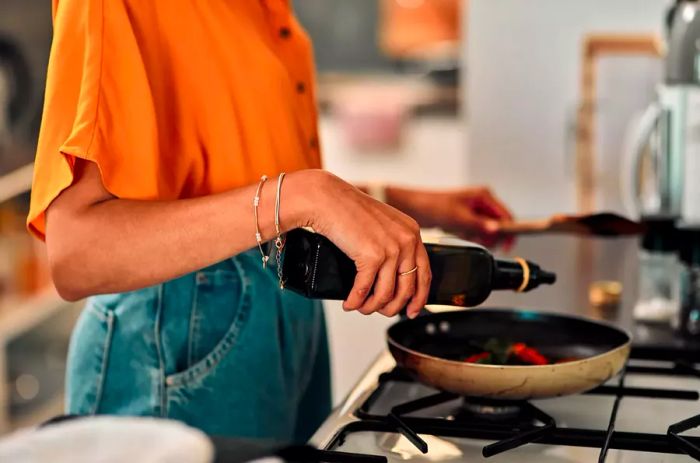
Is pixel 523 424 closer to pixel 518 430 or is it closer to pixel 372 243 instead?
pixel 518 430

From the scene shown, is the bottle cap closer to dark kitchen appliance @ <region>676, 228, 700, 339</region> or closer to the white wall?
dark kitchen appliance @ <region>676, 228, 700, 339</region>

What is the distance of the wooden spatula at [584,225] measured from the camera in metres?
1.33

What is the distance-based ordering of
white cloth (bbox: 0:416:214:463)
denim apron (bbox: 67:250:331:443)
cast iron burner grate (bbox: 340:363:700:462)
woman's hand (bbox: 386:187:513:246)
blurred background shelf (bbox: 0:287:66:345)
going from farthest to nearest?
blurred background shelf (bbox: 0:287:66:345) < woman's hand (bbox: 386:187:513:246) < denim apron (bbox: 67:250:331:443) < cast iron burner grate (bbox: 340:363:700:462) < white cloth (bbox: 0:416:214:463)

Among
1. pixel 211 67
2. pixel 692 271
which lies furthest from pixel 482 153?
pixel 211 67

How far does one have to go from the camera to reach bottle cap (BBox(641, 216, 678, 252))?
4.88 ft

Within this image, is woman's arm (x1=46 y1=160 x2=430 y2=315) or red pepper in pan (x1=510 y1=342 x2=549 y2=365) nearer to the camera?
woman's arm (x1=46 y1=160 x2=430 y2=315)

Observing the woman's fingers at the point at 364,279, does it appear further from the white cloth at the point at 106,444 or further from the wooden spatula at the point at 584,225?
the wooden spatula at the point at 584,225

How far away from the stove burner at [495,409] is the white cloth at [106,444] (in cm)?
→ 49

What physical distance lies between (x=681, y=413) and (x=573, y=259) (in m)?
0.82

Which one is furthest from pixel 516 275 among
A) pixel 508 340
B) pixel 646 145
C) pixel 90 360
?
pixel 646 145

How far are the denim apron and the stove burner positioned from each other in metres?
0.30

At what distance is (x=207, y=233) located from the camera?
0.96 m

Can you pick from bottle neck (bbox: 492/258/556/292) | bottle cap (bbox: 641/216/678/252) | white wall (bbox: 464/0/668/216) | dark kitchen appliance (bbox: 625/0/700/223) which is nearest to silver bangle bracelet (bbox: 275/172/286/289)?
bottle neck (bbox: 492/258/556/292)

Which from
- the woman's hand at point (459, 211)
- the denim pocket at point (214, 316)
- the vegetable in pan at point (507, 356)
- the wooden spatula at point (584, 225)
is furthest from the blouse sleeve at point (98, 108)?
the wooden spatula at point (584, 225)
